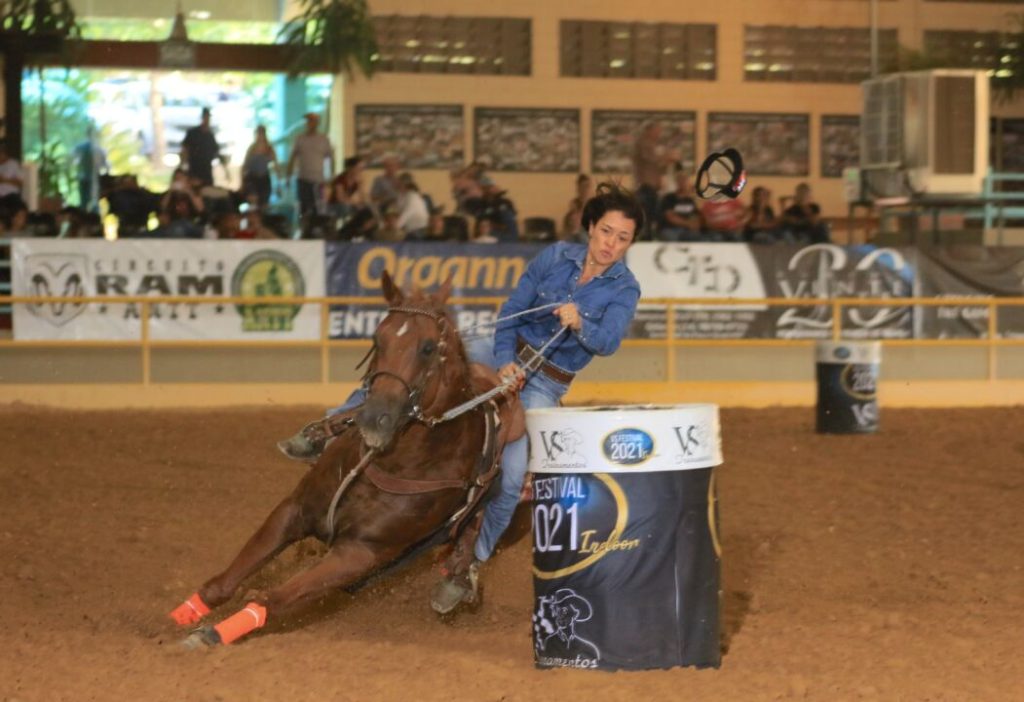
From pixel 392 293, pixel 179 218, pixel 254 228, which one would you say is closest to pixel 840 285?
pixel 254 228

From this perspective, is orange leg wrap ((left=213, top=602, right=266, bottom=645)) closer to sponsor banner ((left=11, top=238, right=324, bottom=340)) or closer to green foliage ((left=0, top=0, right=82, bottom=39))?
sponsor banner ((left=11, top=238, right=324, bottom=340))

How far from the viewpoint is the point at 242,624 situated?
5.79m

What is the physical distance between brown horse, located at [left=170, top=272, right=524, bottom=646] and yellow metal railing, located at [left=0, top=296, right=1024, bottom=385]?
9257 millimetres

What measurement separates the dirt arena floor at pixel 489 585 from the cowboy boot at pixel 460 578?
0.44 ft

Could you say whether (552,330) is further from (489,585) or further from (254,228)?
(254,228)

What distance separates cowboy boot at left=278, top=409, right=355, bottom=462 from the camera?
6.60 m

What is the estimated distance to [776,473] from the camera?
1149cm

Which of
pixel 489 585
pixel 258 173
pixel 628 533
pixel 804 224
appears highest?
pixel 258 173

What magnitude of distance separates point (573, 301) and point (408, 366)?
45.5 inches

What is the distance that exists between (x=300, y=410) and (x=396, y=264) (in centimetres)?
247

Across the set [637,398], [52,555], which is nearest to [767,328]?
[637,398]

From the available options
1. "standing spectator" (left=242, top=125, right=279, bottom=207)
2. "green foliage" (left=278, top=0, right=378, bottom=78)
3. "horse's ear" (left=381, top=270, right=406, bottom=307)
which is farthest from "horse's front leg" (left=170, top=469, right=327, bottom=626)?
"green foliage" (left=278, top=0, right=378, bottom=78)

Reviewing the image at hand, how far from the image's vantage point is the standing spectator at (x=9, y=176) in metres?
17.0

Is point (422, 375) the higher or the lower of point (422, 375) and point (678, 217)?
the lower
